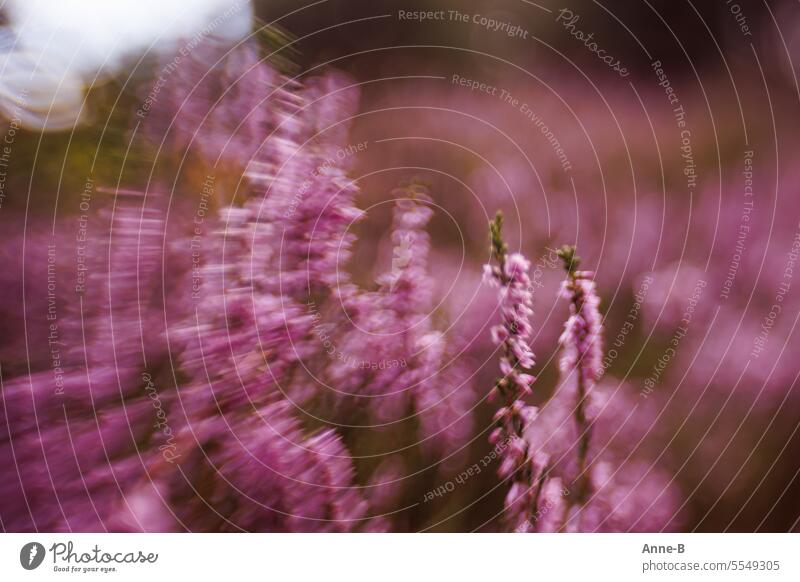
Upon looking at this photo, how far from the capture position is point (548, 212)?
26.1 inches

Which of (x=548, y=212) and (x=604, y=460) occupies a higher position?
(x=548, y=212)

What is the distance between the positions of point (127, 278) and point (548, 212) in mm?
526

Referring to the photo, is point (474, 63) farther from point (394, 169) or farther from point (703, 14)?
point (703, 14)
